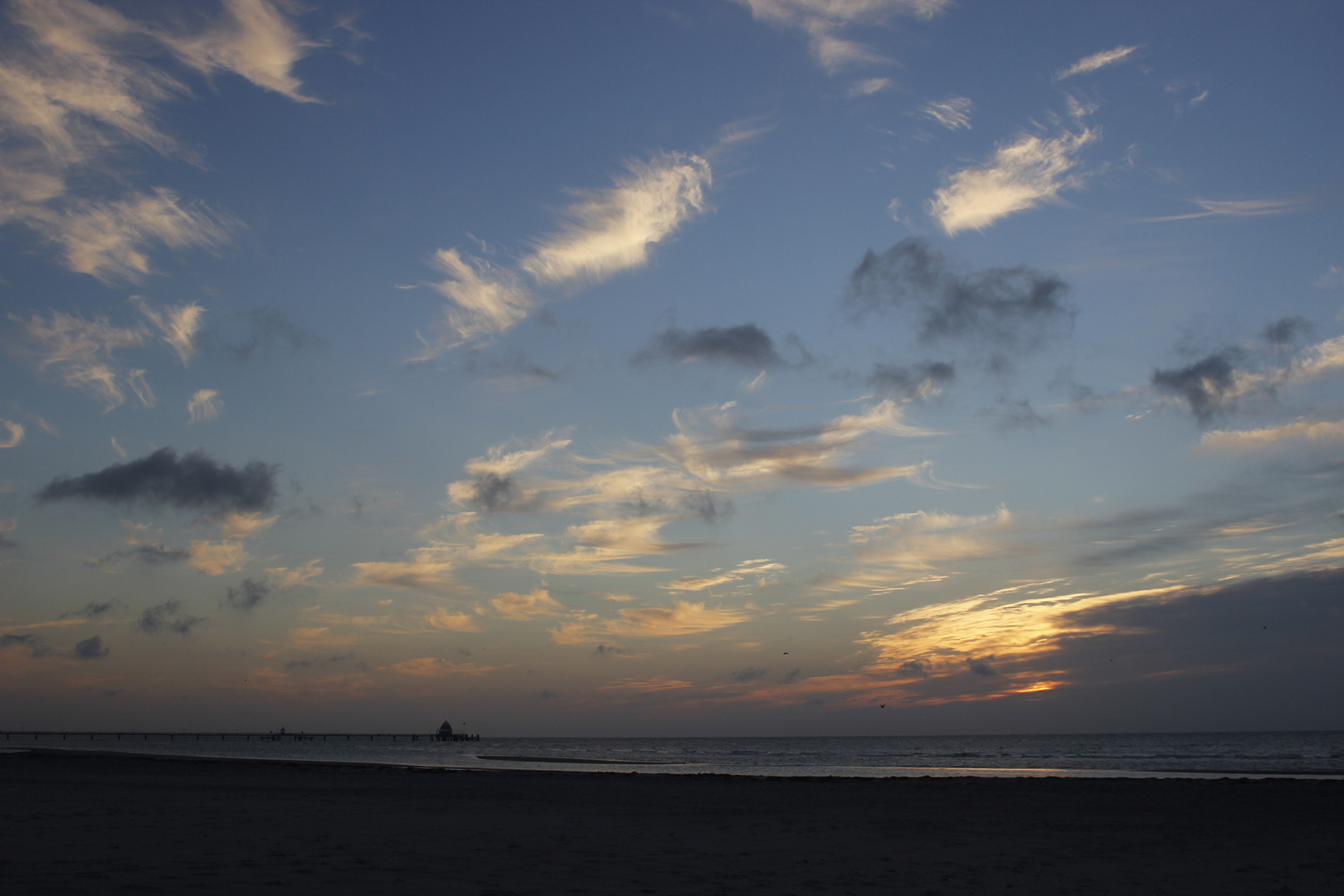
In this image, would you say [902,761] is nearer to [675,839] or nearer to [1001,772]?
[1001,772]

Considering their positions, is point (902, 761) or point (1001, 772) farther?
point (902, 761)

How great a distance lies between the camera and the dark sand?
1184 cm

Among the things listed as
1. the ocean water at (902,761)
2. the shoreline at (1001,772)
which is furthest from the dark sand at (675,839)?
the ocean water at (902,761)

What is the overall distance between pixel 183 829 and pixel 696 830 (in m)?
10.9

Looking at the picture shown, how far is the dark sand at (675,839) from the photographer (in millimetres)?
11844

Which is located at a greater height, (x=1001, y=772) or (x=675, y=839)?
(x=675, y=839)

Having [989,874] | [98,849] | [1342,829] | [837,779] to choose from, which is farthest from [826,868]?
[837,779]

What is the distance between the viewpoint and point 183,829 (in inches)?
635

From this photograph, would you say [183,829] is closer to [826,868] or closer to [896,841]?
[826,868]

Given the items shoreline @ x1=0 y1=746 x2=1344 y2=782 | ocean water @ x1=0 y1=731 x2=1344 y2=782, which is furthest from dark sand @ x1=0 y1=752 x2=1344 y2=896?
ocean water @ x1=0 y1=731 x2=1344 y2=782

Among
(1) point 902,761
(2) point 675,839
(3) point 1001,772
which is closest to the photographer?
(2) point 675,839

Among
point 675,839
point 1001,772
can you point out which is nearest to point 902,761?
point 1001,772

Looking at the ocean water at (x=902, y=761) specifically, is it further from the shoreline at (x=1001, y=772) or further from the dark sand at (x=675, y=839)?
the dark sand at (x=675, y=839)

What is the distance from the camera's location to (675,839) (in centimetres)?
1709
